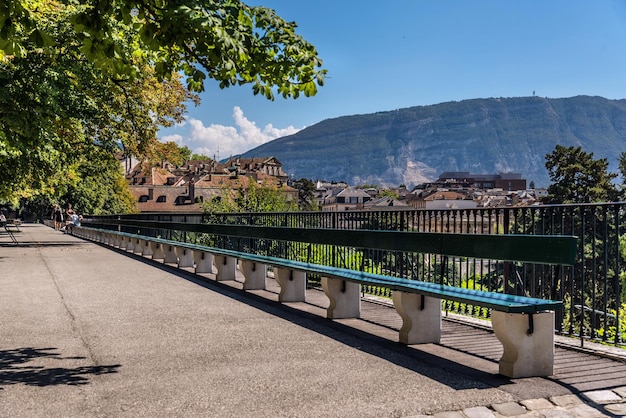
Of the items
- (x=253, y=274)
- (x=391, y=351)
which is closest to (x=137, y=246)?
(x=253, y=274)

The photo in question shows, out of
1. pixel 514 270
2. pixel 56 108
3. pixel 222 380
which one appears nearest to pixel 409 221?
pixel 514 270

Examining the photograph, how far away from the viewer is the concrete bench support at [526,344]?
511 cm

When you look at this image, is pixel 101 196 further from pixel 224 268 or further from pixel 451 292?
pixel 451 292

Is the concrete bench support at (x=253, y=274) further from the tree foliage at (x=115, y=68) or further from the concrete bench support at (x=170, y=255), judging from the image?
the concrete bench support at (x=170, y=255)

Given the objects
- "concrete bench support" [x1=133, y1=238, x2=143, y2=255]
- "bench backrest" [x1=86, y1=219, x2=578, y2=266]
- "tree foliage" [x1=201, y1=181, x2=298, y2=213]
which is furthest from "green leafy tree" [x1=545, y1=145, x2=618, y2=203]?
"bench backrest" [x1=86, y1=219, x2=578, y2=266]

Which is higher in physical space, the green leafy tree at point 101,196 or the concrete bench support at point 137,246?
the green leafy tree at point 101,196

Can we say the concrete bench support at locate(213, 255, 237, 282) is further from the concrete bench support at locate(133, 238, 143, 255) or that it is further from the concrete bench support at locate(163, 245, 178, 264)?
the concrete bench support at locate(133, 238, 143, 255)

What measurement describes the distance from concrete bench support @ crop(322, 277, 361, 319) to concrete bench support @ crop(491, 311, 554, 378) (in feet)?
9.45

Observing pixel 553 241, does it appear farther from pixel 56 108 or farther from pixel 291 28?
pixel 56 108

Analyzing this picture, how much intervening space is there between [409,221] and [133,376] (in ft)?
18.7

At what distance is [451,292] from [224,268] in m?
6.81

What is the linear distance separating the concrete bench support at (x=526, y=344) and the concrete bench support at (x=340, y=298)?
2880 millimetres

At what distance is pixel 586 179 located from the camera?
6812 cm

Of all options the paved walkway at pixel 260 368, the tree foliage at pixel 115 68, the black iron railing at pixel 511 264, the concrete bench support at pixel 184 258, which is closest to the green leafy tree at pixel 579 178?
the tree foliage at pixel 115 68
